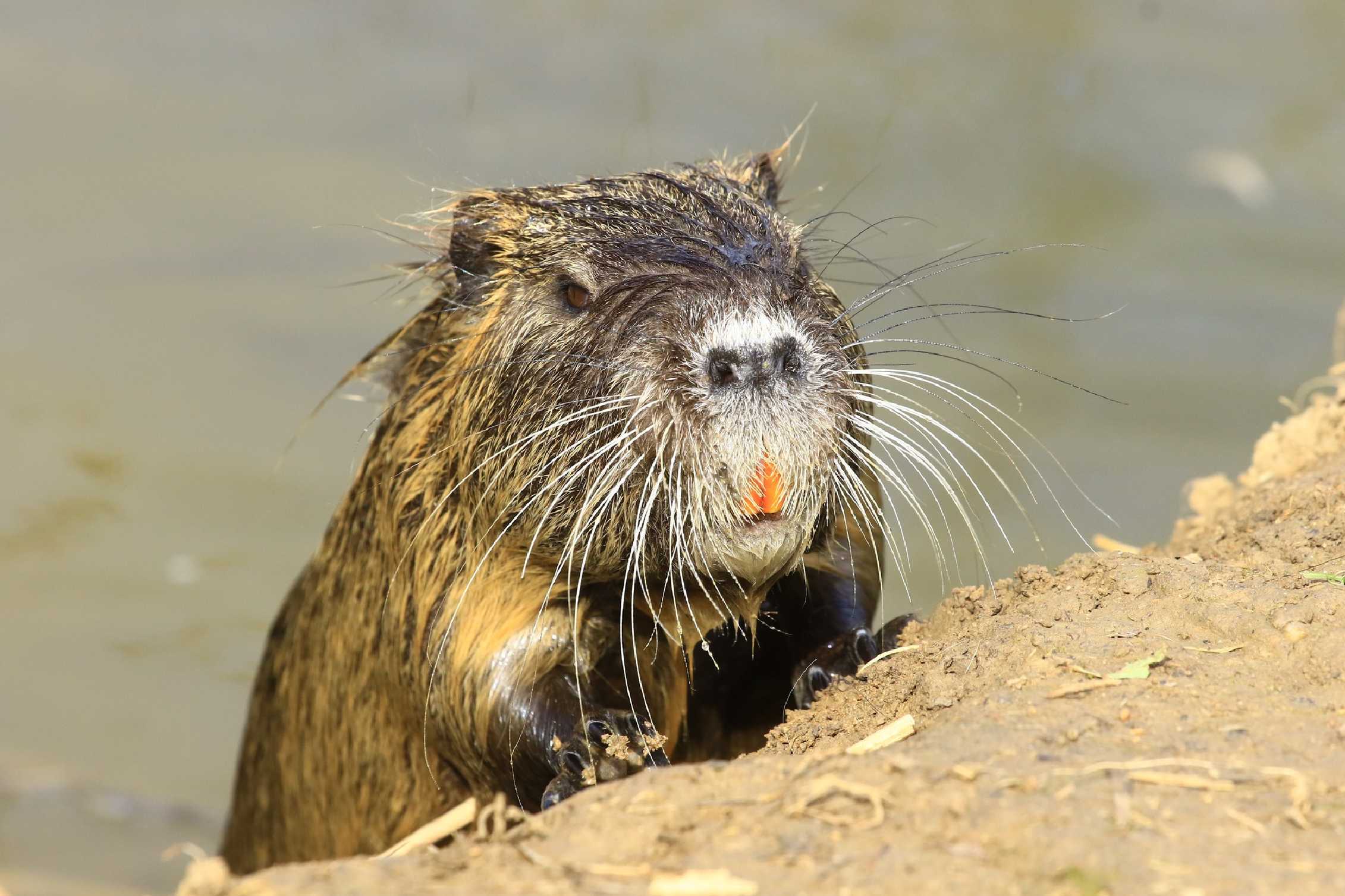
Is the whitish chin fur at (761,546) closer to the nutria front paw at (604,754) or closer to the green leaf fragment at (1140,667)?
the nutria front paw at (604,754)

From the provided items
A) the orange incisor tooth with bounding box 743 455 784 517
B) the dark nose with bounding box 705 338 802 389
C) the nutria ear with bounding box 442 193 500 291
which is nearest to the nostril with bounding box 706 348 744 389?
the dark nose with bounding box 705 338 802 389

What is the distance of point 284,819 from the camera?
514 cm

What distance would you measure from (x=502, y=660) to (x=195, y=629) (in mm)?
6628

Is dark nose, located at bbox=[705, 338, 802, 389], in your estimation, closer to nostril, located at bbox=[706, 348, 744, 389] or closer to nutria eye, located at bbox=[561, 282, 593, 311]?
nostril, located at bbox=[706, 348, 744, 389]

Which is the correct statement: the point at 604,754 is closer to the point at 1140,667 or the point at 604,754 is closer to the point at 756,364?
the point at 756,364

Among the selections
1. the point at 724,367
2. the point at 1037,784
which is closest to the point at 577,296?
the point at 724,367

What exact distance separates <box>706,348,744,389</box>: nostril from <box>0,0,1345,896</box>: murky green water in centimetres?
663

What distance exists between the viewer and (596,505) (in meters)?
3.52

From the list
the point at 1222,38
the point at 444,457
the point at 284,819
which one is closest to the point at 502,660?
the point at 444,457

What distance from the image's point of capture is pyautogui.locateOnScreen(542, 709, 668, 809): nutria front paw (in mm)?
3498

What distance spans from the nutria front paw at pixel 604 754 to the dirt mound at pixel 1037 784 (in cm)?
33

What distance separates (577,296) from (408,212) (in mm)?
6073

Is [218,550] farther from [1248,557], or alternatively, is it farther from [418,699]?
[1248,557]

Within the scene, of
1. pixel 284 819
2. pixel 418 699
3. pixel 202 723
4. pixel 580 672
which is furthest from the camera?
pixel 202 723
